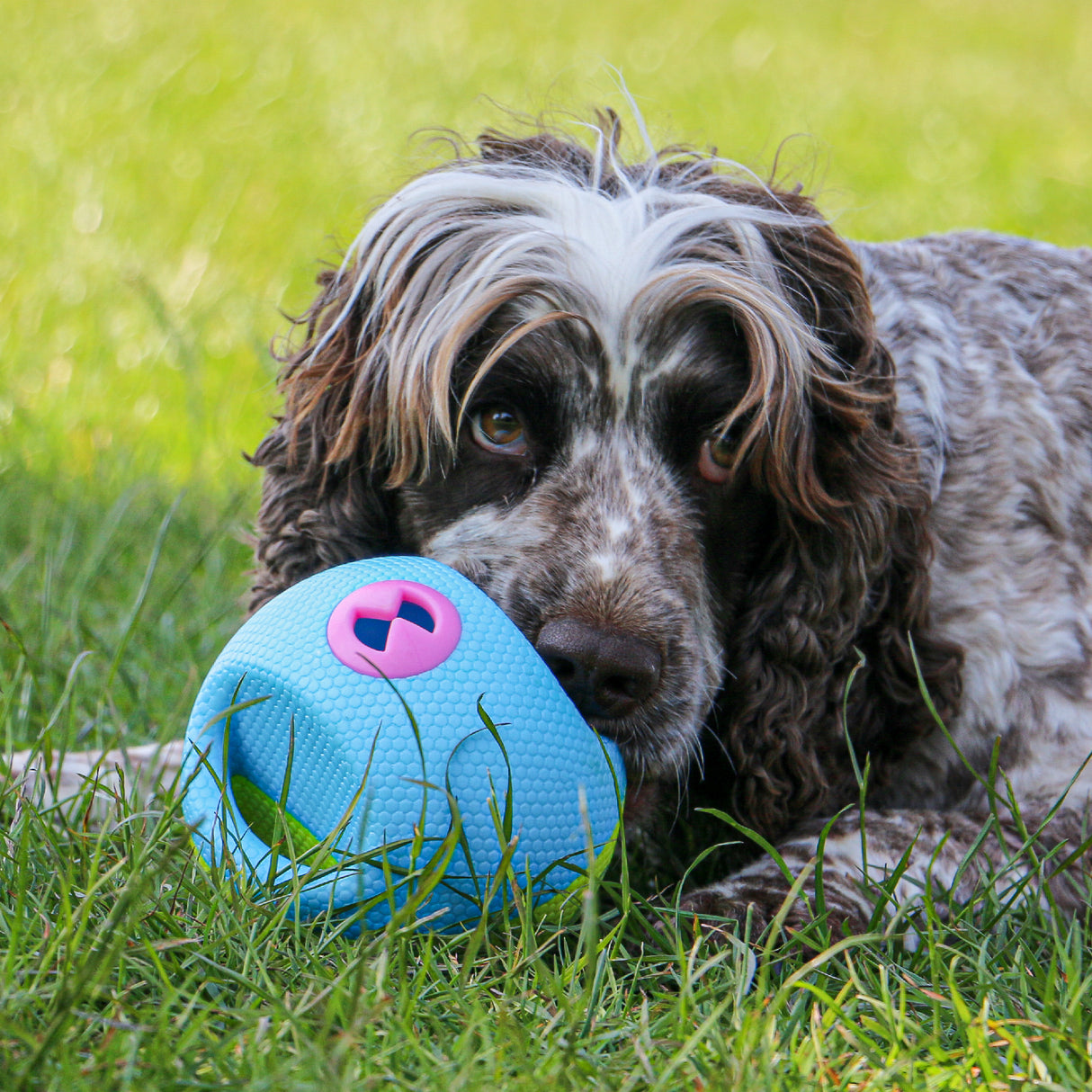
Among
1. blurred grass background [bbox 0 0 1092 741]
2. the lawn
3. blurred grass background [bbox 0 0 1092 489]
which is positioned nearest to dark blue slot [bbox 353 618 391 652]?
the lawn

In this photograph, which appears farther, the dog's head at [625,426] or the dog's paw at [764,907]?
the dog's head at [625,426]

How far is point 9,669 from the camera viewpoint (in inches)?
155

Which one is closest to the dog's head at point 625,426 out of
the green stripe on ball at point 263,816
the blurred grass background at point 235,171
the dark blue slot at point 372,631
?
the dark blue slot at point 372,631

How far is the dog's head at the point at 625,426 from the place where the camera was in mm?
2984

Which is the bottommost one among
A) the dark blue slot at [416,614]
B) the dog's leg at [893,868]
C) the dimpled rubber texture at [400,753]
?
the dog's leg at [893,868]

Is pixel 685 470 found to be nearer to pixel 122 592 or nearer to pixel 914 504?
pixel 914 504

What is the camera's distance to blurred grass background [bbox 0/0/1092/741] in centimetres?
430

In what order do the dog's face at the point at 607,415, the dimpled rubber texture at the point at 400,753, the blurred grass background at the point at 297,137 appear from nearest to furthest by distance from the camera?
the dimpled rubber texture at the point at 400,753 < the dog's face at the point at 607,415 < the blurred grass background at the point at 297,137

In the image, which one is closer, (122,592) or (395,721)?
(395,721)

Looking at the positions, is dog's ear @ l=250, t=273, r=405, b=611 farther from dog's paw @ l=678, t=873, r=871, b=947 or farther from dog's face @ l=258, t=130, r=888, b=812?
dog's paw @ l=678, t=873, r=871, b=947

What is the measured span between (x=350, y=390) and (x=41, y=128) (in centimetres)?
926

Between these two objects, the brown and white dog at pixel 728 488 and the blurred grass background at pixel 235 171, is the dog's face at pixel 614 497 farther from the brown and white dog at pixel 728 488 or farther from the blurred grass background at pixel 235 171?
the blurred grass background at pixel 235 171

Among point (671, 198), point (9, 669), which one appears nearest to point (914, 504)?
point (671, 198)

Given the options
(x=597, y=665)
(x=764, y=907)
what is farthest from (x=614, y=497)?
(x=764, y=907)
